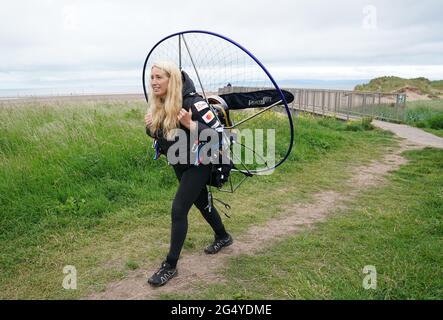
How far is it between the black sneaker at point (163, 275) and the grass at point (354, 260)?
0.25 meters

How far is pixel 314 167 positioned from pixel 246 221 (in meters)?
3.32

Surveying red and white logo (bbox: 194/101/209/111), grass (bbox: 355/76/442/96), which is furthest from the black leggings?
grass (bbox: 355/76/442/96)

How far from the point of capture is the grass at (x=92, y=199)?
385 centimetres

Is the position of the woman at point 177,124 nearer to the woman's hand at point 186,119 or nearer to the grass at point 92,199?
the woman's hand at point 186,119

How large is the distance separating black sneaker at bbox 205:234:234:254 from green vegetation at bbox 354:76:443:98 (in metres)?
37.2

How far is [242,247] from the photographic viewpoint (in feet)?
13.9

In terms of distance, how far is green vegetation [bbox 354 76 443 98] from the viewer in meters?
38.0

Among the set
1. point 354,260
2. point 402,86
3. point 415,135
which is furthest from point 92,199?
point 402,86

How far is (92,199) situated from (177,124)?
2507mm

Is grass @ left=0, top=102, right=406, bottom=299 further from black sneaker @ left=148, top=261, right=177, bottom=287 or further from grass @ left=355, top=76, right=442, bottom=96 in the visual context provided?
grass @ left=355, top=76, right=442, bottom=96

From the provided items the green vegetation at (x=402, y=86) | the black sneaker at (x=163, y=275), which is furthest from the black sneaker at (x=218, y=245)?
the green vegetation at (x=402, y=86)

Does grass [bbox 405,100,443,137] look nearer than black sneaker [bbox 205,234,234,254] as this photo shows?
No
